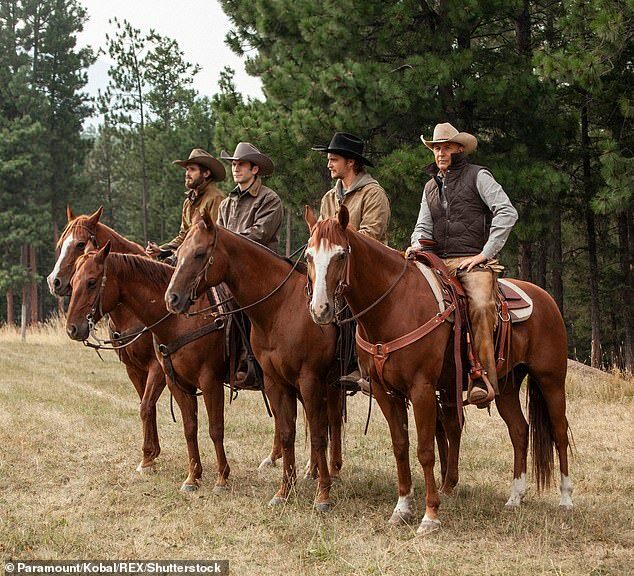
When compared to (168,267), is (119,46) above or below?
above

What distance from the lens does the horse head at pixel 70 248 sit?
24.8 feet

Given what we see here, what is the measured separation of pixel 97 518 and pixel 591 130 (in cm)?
1609

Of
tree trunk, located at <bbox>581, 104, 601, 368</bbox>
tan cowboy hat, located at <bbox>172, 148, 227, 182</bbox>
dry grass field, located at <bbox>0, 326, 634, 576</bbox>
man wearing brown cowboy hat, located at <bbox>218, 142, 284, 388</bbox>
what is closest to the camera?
dry grass field, located at <bbox>0, 326, 634, 576</bbox>

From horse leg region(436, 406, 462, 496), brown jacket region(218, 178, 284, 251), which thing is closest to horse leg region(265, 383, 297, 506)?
horse leg region(436, 406, 462, 496)

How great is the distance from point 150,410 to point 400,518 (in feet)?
10.2

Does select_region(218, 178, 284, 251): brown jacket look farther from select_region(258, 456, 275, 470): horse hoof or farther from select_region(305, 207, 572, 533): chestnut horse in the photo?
select_region(258, 456, 275, 470): horse hoof

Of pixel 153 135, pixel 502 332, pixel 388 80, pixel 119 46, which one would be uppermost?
pixel 119 46

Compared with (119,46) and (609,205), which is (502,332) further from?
(119,46)

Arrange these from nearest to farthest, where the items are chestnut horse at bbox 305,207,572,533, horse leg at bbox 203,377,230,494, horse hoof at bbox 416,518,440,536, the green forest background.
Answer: chestnut horse at bbox 305,207,572,533 → horse hoof at bbox 416,518,440,536 → horse leg at bbox 203,377,230,494 → the green forest background

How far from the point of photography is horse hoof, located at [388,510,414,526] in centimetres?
587

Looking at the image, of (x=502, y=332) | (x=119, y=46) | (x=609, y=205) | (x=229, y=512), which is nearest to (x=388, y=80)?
(x=609, y=205)

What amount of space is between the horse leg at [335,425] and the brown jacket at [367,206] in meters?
1.50

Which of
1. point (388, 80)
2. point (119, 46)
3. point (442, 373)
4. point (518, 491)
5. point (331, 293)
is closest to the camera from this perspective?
point (331, 293)

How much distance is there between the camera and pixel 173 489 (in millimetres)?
7098
